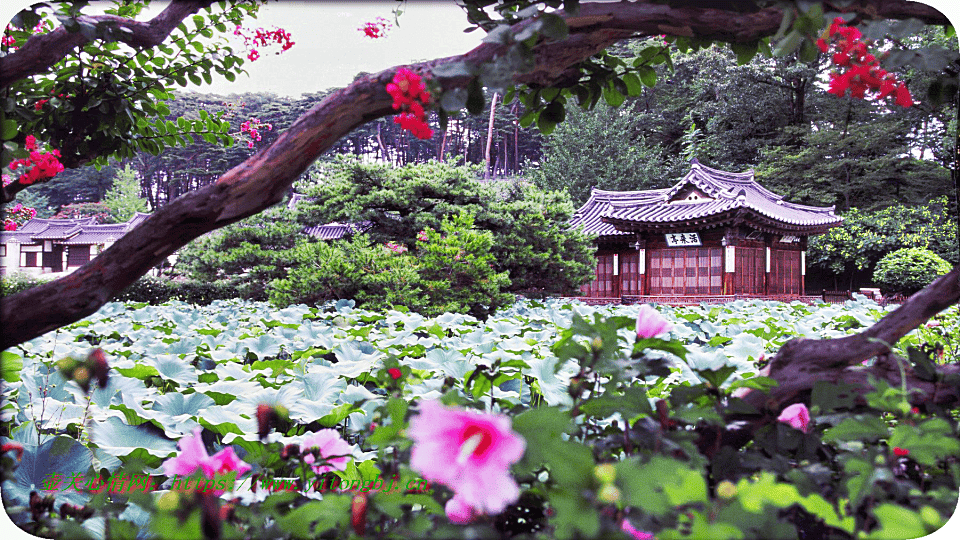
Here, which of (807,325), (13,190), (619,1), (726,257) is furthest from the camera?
(726,257)

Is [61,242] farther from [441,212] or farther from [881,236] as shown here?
[881,236]

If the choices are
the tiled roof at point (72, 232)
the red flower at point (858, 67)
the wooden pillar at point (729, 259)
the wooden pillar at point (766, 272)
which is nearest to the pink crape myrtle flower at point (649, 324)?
the red flower at point (858, 67)

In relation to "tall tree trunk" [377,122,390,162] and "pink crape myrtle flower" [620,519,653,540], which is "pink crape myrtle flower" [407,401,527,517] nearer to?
"pink crape myrtle flower" [620,519,653,540]

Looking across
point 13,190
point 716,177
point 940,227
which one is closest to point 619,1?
point 13,190

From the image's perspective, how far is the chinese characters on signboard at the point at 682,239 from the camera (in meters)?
10.9

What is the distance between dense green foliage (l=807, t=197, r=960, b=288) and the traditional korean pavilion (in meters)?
1.60

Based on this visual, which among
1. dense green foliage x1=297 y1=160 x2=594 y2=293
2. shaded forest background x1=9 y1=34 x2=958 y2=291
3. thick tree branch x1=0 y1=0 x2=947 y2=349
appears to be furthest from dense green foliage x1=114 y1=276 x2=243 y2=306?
thick tree branch x1=0 y1=0 x2=947 y2=349

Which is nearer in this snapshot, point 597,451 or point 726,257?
point 597,451

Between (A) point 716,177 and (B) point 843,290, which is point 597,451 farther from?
(B) point 843,290

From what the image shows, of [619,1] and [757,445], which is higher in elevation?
[619,1]

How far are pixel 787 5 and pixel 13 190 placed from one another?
187 centimetres

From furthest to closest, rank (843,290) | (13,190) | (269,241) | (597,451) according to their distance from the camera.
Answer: (843,290)
(269,241)
(13,190)
(597,451)

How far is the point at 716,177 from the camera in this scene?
→ 12.1m

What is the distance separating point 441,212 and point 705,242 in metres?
6.90
